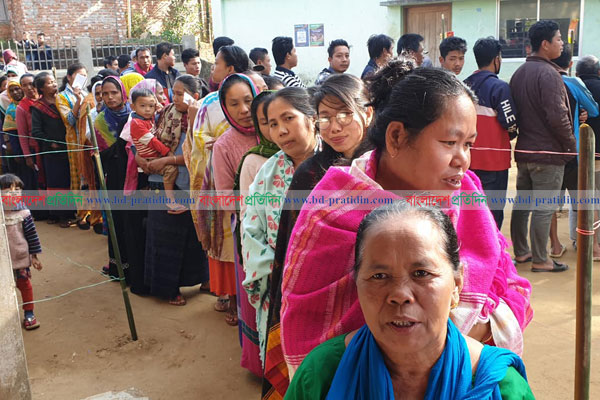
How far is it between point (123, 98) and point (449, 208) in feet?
16.1

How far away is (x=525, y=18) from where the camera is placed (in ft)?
43.6

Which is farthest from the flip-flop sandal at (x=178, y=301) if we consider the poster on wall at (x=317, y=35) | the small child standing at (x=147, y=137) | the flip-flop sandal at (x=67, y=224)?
the poster on wall at (x=317, y=35)

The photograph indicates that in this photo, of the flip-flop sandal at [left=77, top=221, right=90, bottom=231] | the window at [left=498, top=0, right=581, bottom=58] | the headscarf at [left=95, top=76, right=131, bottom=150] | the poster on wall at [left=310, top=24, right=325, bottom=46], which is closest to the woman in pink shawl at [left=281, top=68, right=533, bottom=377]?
the headscarf at [left=95, top=76, right=131, bottom=150]

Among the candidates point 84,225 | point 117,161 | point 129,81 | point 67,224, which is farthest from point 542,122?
point 67,224

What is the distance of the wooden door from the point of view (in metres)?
14.1

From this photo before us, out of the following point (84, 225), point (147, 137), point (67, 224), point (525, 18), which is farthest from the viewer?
point (525, 18)

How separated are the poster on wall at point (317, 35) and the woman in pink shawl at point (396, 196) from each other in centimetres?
1513

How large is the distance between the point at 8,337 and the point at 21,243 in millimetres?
1808

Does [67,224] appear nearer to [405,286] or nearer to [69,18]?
[405,286]

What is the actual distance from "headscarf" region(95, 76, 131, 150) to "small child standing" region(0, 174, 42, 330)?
4.41 ft

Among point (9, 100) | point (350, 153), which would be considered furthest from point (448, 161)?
point (9, 100)

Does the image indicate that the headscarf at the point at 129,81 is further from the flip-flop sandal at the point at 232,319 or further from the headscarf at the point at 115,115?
the flip-flop sandal at the point at 232,319

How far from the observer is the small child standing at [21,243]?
4.55 meters

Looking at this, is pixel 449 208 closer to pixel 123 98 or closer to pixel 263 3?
pixel 123 98
